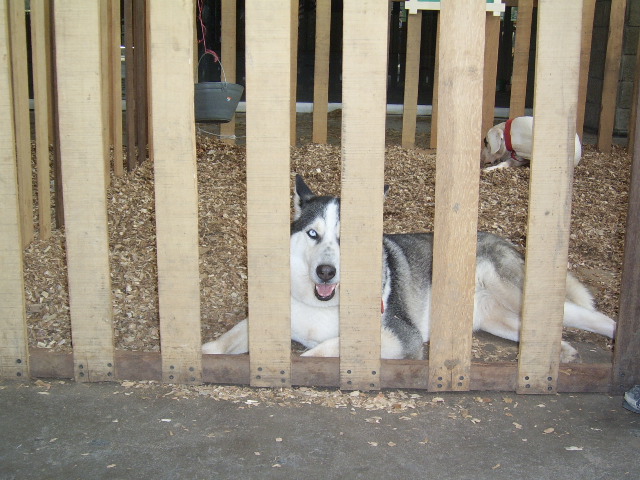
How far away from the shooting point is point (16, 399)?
324cm

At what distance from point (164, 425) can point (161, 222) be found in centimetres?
87

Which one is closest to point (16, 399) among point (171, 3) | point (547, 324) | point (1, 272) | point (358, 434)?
point (1, 272)

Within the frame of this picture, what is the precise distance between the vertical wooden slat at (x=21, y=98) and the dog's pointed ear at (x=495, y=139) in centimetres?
555

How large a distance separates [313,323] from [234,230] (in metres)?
2.49

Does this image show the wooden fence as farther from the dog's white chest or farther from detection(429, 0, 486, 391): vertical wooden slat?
the dog's white chest

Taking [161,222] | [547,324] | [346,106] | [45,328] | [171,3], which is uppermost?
[171,3]

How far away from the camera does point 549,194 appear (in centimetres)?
311

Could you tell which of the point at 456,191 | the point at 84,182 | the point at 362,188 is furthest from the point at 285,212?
the point at 84,182

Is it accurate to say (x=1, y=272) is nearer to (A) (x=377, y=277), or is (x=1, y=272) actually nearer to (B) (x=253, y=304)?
(B) (x=253, y=304)

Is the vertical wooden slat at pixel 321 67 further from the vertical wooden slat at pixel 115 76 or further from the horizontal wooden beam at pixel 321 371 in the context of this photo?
the horizontal wooden beam at pixel 321 371

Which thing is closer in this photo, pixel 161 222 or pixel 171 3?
pixel 171 3

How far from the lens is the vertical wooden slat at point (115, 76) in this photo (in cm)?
656

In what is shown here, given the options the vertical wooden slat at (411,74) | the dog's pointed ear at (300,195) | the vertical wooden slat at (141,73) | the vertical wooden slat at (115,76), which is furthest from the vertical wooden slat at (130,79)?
the dog's pointed ear at (300,195)

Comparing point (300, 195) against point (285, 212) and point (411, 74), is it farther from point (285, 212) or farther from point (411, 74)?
point (411, 74)
